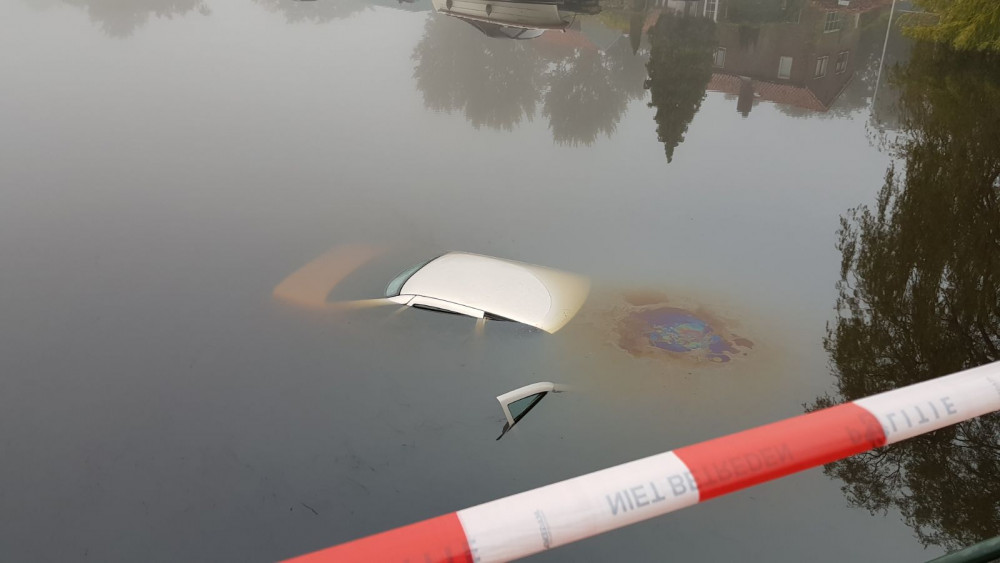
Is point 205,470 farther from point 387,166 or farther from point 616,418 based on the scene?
point 387,166

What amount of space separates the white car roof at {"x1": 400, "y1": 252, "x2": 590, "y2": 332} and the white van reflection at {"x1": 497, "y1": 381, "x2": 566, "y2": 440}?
1483 mm

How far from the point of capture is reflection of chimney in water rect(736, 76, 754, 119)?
32244 mm

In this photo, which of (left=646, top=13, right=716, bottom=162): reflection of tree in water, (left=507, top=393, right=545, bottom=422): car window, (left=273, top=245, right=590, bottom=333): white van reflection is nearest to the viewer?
(left=507, top=393, right=545, bottom=422): car window

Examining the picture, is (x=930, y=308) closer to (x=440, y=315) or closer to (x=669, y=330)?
(x=669, y=330)

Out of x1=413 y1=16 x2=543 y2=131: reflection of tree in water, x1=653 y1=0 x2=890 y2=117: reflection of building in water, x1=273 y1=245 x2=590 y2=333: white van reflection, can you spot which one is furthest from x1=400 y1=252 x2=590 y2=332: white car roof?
x1=653 y1=0 x2=890 y2=117: reflection of building in water

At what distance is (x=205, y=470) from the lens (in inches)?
376

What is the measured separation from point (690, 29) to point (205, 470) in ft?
148

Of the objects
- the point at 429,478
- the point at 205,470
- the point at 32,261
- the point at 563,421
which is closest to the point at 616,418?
the point at 563,421

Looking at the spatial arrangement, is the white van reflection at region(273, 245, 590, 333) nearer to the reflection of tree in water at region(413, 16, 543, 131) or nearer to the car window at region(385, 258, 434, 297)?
the car window at region(385, 258, 434, 297)

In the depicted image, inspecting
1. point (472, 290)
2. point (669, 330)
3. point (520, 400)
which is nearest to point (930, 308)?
point (669, 330)

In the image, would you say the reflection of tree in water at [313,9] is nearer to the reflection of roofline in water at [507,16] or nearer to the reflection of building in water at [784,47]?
the reflection of roofline in water at [507,16]

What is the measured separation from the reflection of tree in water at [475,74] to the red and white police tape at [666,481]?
2481 centimetres

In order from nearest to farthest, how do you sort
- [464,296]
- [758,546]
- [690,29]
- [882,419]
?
1. [882,419]
2. [758,546]
3. [464,296]
4. [690,29]

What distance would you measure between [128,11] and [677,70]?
31.4m
